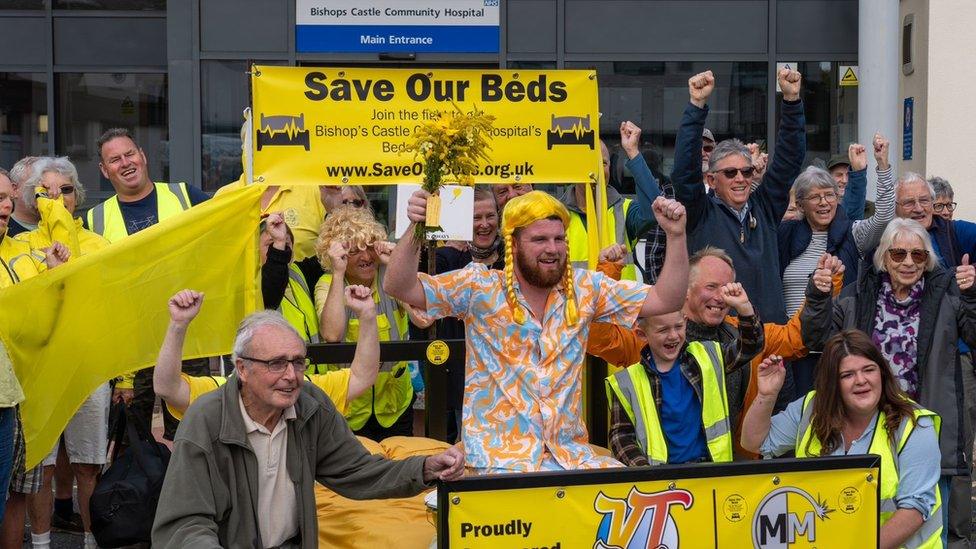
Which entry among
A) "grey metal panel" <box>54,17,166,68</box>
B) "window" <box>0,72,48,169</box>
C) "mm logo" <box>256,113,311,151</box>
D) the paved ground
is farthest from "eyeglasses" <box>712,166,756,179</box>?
"window" <box>0,72,48,169</box>

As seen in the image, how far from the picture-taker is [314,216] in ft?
25.1

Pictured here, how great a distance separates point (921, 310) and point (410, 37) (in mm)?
7362

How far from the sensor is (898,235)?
19.9 feet

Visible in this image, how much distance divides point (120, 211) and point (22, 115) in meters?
7.07

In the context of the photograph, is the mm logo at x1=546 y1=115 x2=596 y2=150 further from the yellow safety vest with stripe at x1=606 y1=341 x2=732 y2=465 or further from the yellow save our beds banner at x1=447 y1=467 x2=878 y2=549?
the yellow save our beds banner at x1=447 y1=467 x2=878 y2=549

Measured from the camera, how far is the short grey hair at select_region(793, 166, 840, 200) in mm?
6934

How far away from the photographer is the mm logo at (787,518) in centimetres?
432

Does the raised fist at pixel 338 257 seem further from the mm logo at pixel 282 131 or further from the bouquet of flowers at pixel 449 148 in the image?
the bouquet of flowers at pixel 449 148

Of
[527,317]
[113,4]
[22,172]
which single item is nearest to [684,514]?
[527,317]

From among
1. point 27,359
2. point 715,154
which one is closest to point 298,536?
point 27,359

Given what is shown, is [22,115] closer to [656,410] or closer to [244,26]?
[244,26]

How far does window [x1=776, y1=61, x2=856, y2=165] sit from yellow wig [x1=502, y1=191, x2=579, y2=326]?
8510mm

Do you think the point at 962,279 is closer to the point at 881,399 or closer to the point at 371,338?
the point at 881,399

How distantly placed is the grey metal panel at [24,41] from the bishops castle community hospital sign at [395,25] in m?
2.79
